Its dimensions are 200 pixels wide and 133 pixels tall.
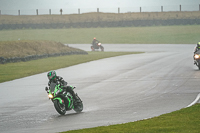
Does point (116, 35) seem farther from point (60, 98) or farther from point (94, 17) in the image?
point (60, 98)

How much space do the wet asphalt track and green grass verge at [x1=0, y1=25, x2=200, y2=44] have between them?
126 ft

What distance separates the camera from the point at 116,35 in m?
67.1

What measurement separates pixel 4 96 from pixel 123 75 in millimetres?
7711

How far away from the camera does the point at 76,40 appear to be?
6569 centimetres

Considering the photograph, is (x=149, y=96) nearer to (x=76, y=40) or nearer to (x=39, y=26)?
(x=76, y=40)

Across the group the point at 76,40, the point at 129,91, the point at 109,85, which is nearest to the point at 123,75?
the point at 109,85

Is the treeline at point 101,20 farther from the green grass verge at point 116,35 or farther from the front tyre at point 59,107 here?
the front tyre at point 59,107

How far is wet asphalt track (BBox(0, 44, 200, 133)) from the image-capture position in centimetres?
1127

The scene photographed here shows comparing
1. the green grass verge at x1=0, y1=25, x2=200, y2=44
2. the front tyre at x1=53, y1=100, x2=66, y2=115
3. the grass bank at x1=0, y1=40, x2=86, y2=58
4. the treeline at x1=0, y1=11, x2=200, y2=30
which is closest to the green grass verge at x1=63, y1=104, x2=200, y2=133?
the front tyre at x1=53, y1=100, x2=66, y2=115

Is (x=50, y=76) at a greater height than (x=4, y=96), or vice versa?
(x=50, y=76)

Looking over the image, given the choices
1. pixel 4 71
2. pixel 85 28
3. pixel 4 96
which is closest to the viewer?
pixel 4 96

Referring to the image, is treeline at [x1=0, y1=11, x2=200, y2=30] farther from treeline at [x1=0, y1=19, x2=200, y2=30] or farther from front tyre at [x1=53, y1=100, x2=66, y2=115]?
front tyre at [x1=53, y1=100, x2=66, y2=115]

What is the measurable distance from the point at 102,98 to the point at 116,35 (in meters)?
52.1

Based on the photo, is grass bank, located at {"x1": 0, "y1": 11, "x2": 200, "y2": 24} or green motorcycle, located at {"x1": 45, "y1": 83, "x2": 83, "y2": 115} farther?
grass bank, located at {"x1": 0, "y1": 11, "x2": 200, "y2": 24}
